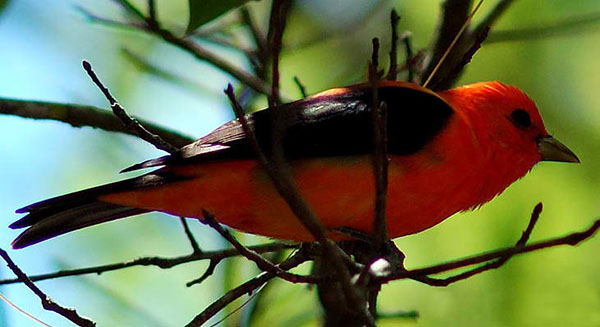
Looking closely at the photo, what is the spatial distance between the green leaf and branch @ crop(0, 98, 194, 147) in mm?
1234

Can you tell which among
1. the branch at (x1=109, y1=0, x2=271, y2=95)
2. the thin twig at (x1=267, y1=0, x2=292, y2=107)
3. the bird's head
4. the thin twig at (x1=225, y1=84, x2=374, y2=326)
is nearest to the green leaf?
the thin twig at (x1=267, y1=0, x2=292, y2=107)

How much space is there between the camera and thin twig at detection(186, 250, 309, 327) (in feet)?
11.6

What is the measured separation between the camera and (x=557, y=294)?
18.5 feet

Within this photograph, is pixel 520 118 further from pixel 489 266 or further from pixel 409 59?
pixel 489 266

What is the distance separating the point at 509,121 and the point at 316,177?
1.27 m

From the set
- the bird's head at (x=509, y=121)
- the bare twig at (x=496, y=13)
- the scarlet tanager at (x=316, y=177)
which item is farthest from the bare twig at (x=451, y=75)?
the bare twig at (x=496, y=13)

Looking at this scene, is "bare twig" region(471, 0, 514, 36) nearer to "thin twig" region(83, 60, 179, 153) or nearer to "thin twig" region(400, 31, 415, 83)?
"thin twig" region(400, 31, 415, 83)

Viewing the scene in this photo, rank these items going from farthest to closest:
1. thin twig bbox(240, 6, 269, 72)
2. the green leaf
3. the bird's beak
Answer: thin twig bbox(240, 6, 269, 72)
the bird's beak
the green leaf

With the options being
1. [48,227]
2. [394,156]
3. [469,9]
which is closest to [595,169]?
[469,9]

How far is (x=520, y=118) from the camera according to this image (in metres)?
4.83

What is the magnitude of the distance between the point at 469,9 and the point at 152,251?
3.00m

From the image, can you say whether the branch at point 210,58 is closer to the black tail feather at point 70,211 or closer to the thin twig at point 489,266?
the black tail feather at point 70,211

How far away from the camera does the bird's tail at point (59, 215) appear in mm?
4242

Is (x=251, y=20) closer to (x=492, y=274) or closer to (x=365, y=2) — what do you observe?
(x=365, y=2)
